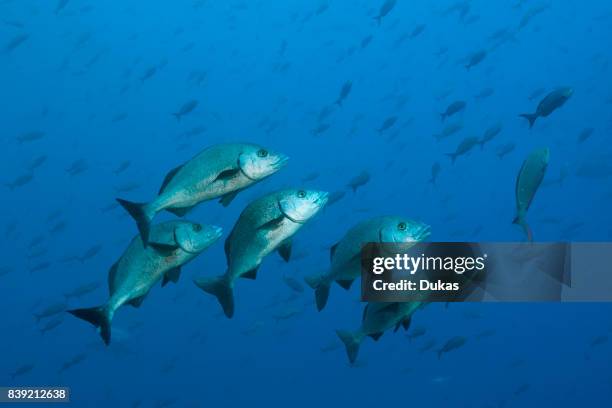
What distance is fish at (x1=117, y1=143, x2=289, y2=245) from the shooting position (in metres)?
3.19

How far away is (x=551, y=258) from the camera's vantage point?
4.74m

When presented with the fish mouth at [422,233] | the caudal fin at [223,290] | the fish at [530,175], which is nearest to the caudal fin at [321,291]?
the caudal fin at [223,290]

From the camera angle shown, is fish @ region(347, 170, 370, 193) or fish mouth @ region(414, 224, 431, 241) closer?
fish mouth @ region(414, 224, 431, 241)

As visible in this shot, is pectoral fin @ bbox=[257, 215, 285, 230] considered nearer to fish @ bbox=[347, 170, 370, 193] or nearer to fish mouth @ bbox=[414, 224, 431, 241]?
fish mouth @ bbox=[414, 224, 431, 241]

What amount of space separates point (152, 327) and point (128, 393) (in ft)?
13.8

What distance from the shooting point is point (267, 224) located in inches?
122

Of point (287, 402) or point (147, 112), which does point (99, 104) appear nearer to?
point (147, 112)

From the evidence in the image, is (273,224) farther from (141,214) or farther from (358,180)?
(358,180)

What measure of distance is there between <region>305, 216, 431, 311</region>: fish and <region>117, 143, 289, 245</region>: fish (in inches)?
23.7

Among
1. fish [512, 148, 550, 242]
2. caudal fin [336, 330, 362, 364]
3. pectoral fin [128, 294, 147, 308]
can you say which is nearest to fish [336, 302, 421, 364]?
caudal fin [336, 330, 362, 364]

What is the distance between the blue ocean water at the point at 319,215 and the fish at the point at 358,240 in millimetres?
947

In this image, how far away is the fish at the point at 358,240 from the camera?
10.4 ft

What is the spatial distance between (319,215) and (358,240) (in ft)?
8.68

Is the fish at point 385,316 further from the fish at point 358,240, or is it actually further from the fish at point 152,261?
the fish at point 152,261
